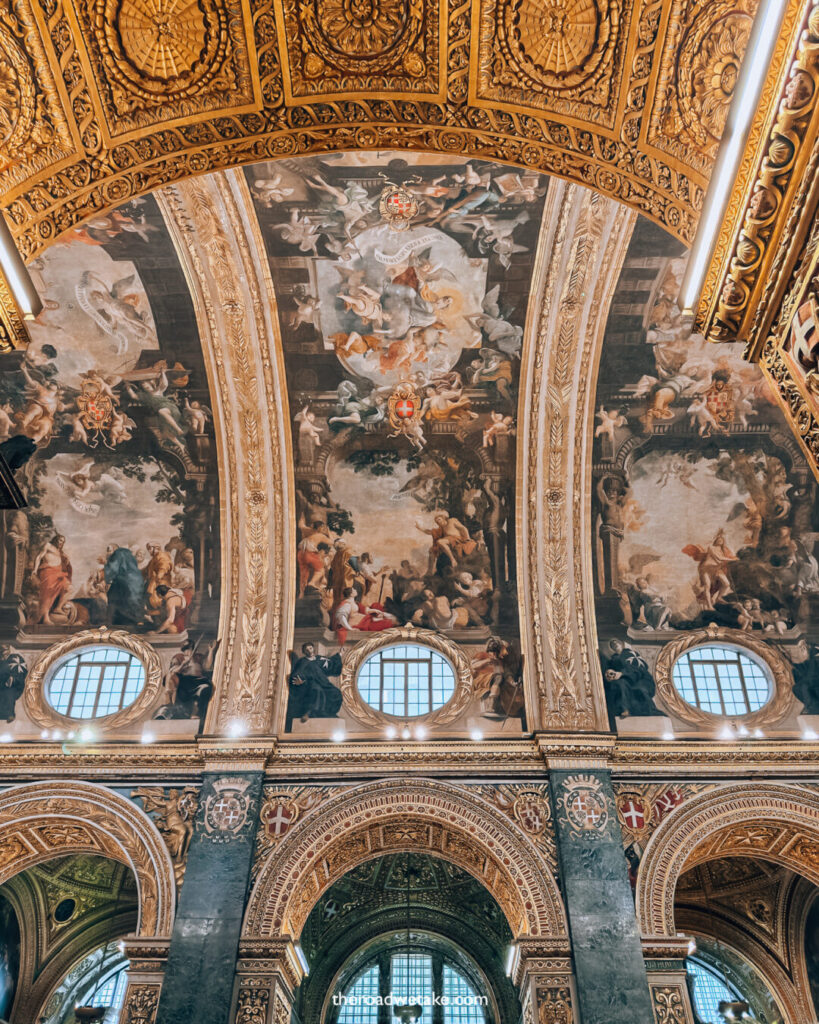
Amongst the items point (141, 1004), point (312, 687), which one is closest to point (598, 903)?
point (312, 687)

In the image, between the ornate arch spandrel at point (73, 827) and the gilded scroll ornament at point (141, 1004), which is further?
the ornate arch spandrel at point (73, 827)

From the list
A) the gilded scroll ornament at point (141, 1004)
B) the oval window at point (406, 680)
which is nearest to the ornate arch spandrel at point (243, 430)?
the oval window at point (406, 680)

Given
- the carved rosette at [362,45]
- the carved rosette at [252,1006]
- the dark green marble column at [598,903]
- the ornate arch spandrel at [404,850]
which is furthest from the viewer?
the ornate arch spandrel at [404,850]

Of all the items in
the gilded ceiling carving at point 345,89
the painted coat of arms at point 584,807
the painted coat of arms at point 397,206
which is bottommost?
the painted coat of arms at point 584,807

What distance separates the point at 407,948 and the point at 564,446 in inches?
471

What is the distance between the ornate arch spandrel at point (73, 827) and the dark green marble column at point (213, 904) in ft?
2.44

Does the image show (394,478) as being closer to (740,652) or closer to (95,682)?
(95,682)

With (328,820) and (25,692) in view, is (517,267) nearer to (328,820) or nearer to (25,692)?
(328,820)

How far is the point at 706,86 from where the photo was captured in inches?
265

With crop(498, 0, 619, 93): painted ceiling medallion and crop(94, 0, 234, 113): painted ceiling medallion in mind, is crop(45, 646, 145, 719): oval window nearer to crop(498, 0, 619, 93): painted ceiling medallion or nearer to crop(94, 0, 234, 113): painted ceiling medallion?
crop(94, 0, 234, 113): painted ceiling medallion

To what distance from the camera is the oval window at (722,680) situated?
17656 mm

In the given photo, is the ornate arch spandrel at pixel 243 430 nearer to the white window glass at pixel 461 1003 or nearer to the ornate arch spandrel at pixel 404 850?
the ornate arch spandrel at pixel 404 850

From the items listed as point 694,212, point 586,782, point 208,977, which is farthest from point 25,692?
point 694,212

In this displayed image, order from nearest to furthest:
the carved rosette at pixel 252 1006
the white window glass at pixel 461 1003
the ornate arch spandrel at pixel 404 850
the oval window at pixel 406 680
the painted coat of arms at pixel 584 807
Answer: the carved rosette at pixel 252 1006, the ornate arch spandrel at pixel 404 850, the painted coat of arms at pixel 584 807, the oval window at pixel 406 680, the white window glass at pixel 461 1003
